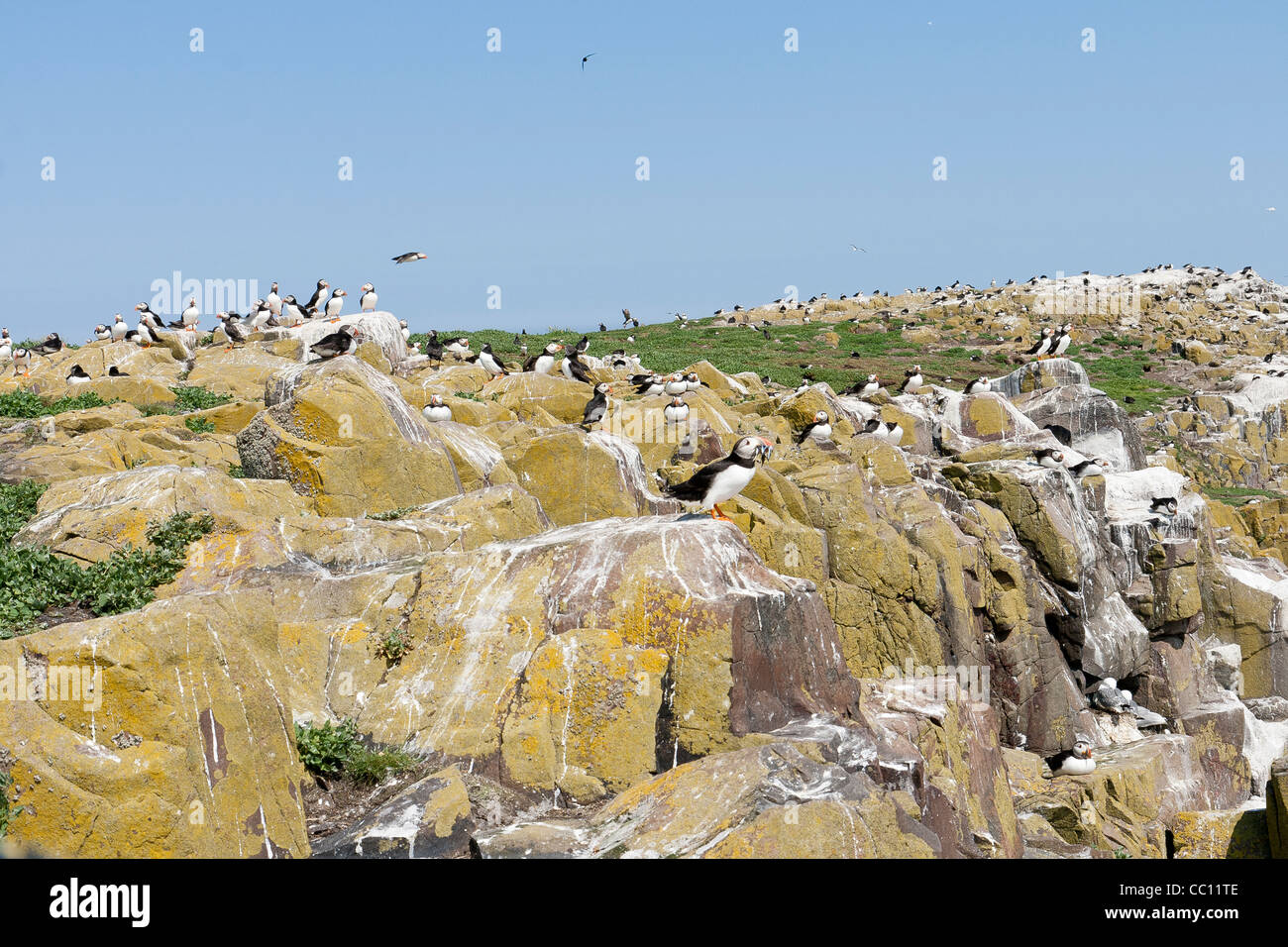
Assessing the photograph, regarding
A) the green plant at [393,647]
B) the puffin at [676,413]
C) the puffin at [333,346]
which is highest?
the puffin at [333,346]

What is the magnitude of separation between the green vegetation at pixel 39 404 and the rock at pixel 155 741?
16310 mm

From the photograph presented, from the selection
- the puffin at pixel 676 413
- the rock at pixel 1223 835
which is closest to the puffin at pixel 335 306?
the puffin at pixel 676 413

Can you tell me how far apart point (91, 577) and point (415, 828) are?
5250mm

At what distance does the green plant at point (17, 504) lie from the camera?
12516 mm

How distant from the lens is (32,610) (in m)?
10.1

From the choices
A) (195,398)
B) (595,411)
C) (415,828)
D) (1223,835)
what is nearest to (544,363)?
(595,411)

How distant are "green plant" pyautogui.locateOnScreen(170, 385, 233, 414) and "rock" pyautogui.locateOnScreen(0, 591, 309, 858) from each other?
51.4 ft

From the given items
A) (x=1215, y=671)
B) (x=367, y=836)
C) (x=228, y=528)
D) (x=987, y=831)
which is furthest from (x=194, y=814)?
(x=1215, y=671)

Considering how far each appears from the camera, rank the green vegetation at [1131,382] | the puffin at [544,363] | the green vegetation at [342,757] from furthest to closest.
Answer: the green vegetation at [1131,382] < the puffin at [544,363] < the green vegetation at [342,757]

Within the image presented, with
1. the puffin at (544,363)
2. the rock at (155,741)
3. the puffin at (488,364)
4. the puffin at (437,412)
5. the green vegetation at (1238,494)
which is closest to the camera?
the rock at (155,741)

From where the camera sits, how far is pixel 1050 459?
23.9 metres

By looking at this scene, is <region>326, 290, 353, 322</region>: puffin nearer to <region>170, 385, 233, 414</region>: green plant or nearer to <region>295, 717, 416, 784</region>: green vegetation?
<region>170, 385, 233, 414</region>: green plant

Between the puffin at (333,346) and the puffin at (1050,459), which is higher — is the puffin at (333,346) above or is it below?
above
